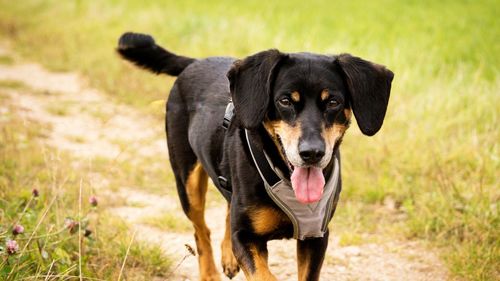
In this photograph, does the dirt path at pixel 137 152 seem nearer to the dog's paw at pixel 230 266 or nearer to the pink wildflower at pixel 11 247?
the dog's paw at pixel 230 266

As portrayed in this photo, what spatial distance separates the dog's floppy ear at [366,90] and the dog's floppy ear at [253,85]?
37cm

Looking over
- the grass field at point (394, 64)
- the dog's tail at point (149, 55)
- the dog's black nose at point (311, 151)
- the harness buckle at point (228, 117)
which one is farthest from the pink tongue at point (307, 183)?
the dog's tail at point (149, 55)

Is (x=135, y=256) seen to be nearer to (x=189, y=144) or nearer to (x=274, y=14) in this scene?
(x=189, y=144)

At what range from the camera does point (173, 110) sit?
15.3ft

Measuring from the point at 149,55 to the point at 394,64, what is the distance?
14.6 feet

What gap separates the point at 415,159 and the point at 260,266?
302cm

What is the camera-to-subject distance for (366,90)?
346 centimetres

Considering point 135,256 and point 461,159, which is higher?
point 461,159

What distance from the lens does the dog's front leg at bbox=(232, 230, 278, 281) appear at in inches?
133

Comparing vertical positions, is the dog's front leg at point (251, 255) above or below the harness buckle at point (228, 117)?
below

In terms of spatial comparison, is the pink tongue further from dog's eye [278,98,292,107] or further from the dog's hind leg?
the dog's hind leg

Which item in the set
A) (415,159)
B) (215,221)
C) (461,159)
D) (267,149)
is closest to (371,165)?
(415,159)

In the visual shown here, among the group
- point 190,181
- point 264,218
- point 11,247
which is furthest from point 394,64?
point 11,247

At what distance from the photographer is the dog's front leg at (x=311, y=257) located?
3.57 m
